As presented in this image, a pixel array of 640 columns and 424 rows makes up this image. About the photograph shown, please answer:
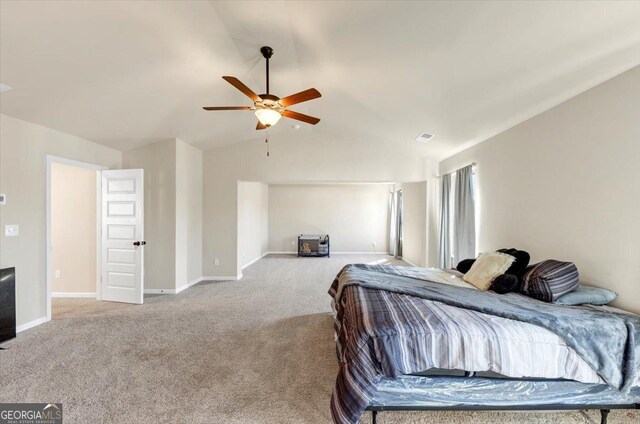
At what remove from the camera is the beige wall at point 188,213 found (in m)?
5.11

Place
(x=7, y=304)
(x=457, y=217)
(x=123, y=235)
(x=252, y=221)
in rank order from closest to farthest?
(x=7, y=304) → (x=123, y=235) → (x=457, y=217) → (x=252, y=221)

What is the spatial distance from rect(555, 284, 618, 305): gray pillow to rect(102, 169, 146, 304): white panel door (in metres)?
5.11

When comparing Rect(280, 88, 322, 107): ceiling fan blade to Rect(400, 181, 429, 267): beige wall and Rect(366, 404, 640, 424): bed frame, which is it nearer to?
Rect(366, 404, 640, 424): bed frame

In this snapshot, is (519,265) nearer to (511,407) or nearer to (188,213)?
(511,407)

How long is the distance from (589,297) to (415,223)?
15.4ft

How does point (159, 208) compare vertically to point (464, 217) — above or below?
above

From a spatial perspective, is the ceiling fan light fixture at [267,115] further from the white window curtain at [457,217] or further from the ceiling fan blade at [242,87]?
the white window curtain at [457,217]

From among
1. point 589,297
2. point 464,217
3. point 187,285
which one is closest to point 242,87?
point 589,297

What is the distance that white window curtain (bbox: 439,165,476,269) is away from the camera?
14.6ft

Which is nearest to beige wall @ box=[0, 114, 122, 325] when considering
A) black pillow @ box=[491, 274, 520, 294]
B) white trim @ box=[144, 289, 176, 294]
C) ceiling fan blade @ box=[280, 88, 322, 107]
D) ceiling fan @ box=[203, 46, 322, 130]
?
white trim @ box=[144, 289, 176, 294]

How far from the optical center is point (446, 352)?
176 cm

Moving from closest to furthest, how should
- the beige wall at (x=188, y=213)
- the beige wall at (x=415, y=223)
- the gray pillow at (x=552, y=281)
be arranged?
the gray pillow at (x=552, y=281), the beige wall at (x=188, y=213), the beige wall at (x=415, y=223)

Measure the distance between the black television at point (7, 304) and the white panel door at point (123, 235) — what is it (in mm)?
1314

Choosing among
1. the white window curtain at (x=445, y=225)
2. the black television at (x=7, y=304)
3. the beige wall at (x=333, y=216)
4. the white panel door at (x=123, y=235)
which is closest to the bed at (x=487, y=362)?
the white window curtain at (x=445, y=225)
